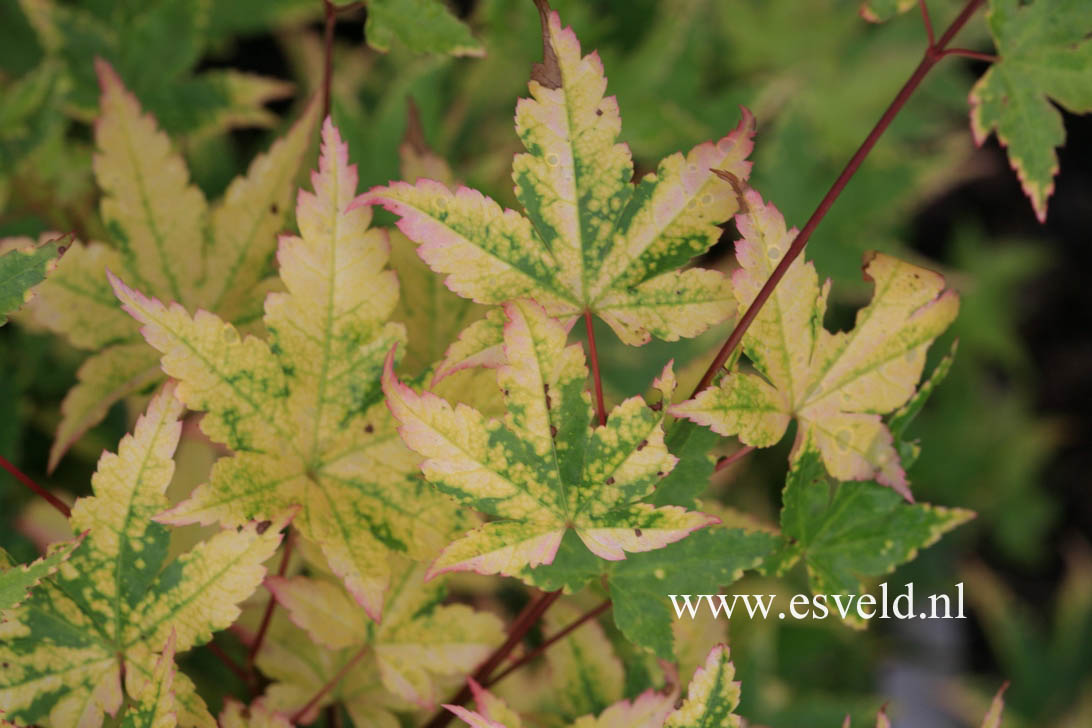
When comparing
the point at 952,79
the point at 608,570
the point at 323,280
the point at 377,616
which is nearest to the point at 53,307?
the point at 323,280

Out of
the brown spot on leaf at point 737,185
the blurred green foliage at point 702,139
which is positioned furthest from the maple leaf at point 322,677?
the brown spot on leaf at point 737,185

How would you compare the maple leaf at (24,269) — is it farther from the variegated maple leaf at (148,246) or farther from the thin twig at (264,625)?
the thin twig at (264,625)

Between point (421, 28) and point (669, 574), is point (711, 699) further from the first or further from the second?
point (421, 28)

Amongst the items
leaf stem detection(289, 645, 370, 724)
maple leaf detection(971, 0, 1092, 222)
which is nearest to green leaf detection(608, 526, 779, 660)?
leaf stem detection(289, 645, 370, 724)

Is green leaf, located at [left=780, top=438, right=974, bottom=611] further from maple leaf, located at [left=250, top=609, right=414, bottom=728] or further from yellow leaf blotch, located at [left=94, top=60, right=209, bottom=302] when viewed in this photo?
yellow leaf blotch, located at [left=94, top=60, right=209, bottom=302]

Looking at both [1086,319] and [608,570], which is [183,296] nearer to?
[608,570]

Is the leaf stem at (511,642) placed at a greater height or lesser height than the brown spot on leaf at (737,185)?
lesser
